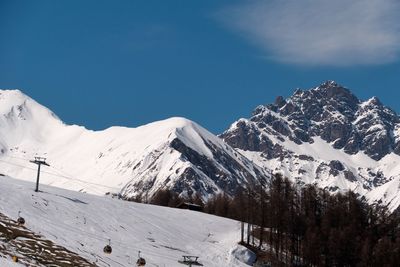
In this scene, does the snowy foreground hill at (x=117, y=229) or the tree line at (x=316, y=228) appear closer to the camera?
the snowy foreground hill at (x=117, y=229)

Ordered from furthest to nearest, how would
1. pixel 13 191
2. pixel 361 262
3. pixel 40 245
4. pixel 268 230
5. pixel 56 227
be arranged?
pixel 268 230, pixel 361 262, pixel 13 191, pixel 56 227, pixel 40 245

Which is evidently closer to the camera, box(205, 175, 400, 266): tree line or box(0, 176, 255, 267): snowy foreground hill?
Answer: box(0, 176, 255, 267): snowy foreground hill

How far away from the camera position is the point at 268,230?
133 metres

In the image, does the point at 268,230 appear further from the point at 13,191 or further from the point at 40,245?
the point at 40,245

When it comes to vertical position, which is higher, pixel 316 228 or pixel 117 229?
pixel 316 228

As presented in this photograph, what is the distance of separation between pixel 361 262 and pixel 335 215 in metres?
16.5

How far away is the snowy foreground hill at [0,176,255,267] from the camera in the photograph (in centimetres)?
8438

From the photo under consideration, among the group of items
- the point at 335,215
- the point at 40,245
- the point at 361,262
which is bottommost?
the point at 40,245

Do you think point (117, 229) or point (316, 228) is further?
point (316, 228)

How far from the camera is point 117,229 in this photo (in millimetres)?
100312

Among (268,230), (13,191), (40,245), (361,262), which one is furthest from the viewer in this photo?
(268,230)

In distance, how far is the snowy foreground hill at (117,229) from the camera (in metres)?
84.4

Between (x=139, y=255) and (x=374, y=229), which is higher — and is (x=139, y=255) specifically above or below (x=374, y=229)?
below

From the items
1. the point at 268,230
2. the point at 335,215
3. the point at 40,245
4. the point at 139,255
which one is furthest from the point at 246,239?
the point at 40,245
